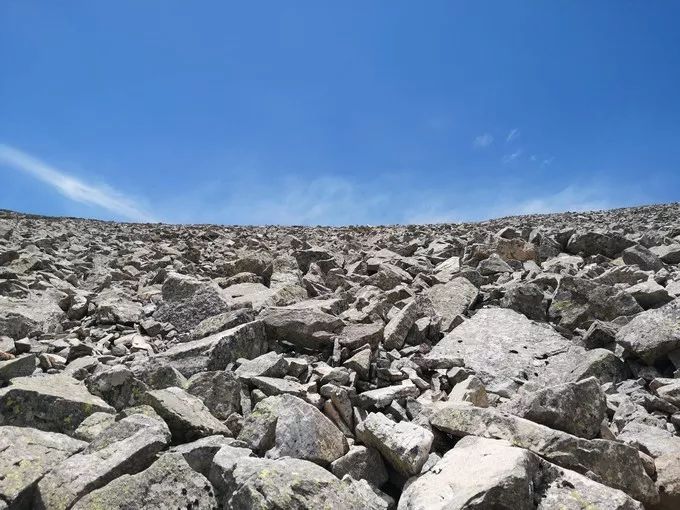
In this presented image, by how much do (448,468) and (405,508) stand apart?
505mm

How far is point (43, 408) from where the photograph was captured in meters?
5.33

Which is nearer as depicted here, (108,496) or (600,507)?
(600,507)

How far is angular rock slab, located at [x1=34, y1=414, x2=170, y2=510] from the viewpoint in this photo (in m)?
4.05

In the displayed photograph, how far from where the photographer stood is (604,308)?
880cm

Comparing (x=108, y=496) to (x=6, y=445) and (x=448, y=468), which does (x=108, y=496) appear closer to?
(x=6, y=445)

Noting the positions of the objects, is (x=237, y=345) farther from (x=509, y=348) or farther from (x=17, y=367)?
(x=509, y=348)

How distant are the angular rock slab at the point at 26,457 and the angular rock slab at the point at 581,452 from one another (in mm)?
3895

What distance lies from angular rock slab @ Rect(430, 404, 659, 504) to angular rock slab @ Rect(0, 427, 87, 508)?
3895 mm

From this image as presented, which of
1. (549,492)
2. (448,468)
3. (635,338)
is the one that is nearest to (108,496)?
(448,468)

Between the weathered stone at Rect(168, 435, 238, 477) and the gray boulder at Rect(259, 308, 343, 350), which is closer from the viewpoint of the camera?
the weathered stone at Rect(168, 435, 238, 477)

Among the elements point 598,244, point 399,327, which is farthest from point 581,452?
point 598,244

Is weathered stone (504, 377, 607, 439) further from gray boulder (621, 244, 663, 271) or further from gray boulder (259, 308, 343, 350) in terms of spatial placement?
gray boulder (621, 244, 663, 271)

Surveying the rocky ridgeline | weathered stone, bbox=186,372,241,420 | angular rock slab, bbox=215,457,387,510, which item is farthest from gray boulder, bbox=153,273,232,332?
angular rock slab, bbox=215,457,387,510

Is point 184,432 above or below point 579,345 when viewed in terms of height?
below
